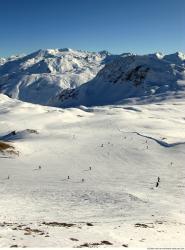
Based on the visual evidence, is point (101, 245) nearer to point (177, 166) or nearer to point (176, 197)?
point (176, 197)

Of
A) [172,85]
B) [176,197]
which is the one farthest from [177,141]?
[172,85]

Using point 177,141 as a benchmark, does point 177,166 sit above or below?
below

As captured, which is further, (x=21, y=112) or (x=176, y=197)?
(x=21, y=112)

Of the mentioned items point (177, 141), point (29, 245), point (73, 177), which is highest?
point (177, 141)

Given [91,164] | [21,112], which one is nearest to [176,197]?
[91,164]

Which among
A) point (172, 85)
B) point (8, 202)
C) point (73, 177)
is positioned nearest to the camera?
point (8, 202)

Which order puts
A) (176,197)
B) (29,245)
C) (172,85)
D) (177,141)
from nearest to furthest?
(29,245) → (176,197) → (177,141) → (172,85)
